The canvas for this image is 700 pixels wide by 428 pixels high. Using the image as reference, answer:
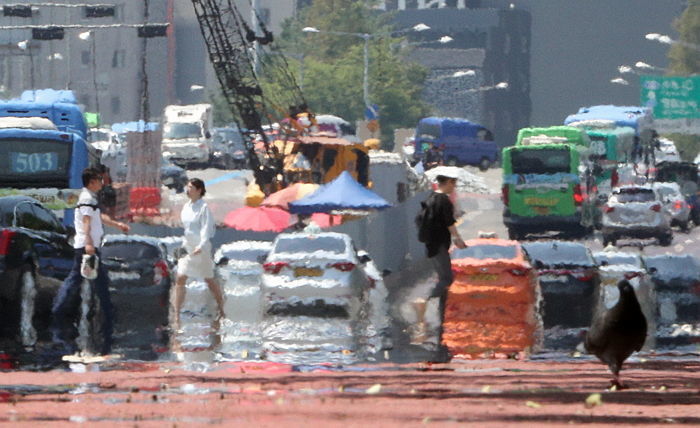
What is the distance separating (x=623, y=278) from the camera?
24.7m

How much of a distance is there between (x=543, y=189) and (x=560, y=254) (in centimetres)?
2064

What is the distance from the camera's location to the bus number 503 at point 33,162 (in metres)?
30.7

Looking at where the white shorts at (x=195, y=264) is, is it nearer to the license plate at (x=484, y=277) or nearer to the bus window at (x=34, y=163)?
the license plate at (x=484, y=277)

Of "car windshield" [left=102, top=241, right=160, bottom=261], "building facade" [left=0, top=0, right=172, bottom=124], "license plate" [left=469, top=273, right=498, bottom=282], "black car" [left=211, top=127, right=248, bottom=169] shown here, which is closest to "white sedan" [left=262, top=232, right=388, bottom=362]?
"license plate" [left=469, top=273, right=498, bottom=282]

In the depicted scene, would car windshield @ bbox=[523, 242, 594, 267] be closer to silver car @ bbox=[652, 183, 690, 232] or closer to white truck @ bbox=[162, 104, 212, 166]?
silver car @ bbox=[652, 183, 690, 232]

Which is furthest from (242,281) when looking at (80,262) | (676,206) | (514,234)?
(676,206)

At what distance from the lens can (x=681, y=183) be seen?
6034 cm

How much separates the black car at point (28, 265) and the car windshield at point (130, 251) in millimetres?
1515

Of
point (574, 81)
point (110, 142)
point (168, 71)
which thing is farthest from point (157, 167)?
point (574, 81)

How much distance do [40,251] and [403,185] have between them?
121 ft

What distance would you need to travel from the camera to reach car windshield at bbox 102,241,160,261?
2403 cm

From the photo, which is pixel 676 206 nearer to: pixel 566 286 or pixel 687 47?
pixel 566 286

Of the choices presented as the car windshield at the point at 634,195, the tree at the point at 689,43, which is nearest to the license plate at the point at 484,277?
the car windshield at the point at 634,195

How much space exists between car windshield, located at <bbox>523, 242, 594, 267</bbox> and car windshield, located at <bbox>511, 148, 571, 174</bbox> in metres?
20.3
